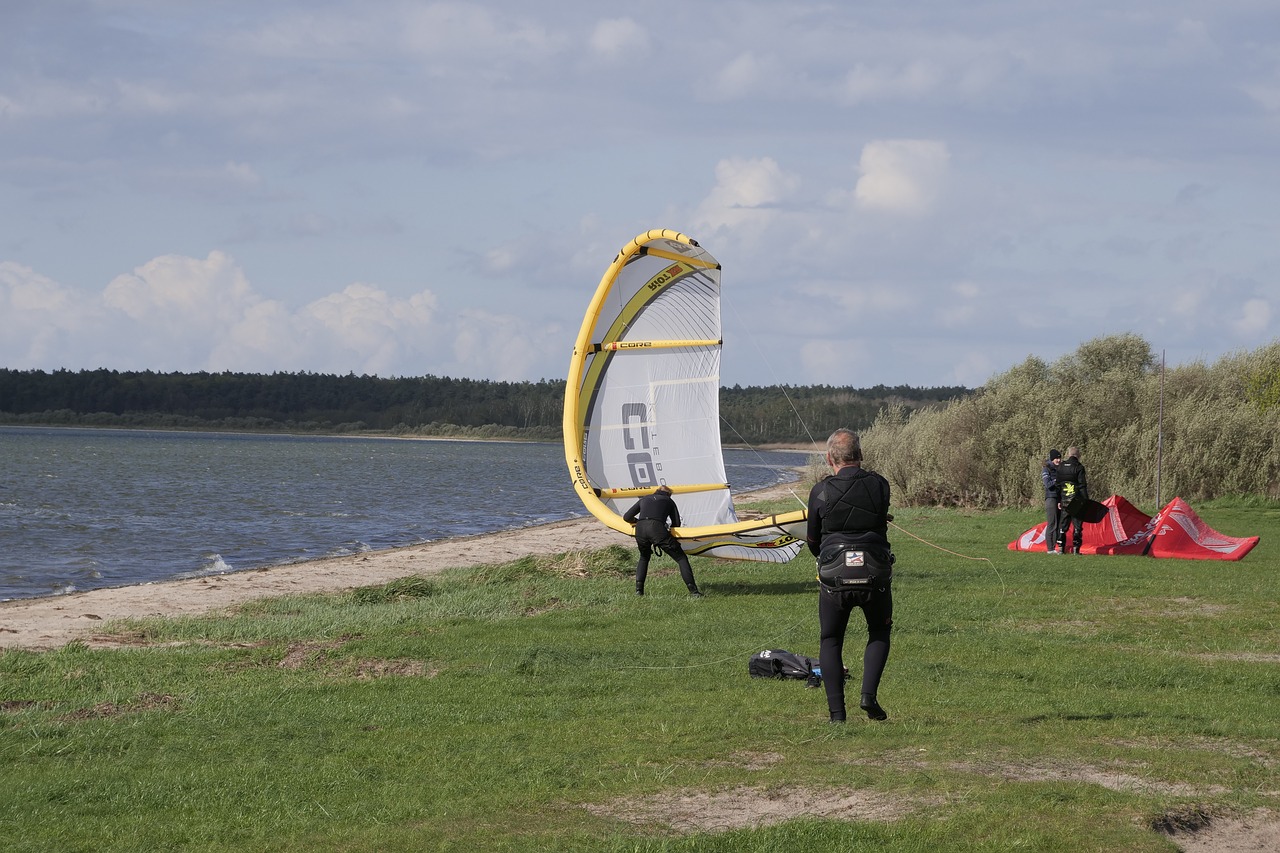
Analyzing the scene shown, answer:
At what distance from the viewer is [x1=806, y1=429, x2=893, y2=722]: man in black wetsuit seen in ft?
28.5

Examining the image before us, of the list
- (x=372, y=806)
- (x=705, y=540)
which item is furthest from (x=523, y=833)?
(x=705, y=540)

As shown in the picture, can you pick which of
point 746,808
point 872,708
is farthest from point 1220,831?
point 872,708

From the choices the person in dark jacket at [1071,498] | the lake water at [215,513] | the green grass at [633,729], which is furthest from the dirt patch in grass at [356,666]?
the person in dark jacket at [1071,498]

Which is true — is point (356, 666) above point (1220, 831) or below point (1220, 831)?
below

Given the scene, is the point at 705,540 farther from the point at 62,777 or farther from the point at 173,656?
the point at 62,777

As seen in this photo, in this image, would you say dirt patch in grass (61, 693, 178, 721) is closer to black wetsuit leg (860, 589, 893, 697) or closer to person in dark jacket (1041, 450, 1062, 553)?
black wetsuit leg (860, 589, 893, 697)

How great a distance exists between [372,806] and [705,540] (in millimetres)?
11331

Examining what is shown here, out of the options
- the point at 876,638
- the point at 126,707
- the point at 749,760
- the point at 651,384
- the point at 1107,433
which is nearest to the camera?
the point at 749,760

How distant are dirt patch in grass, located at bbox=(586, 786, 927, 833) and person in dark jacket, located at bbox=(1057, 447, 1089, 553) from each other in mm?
17107

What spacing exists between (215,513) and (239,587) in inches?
936

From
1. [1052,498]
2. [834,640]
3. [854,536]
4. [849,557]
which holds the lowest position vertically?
[834,640]

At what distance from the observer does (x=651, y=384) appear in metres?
20.8

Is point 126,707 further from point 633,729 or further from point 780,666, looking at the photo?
point 780,666

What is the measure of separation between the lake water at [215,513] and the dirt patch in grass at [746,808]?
20608mm
